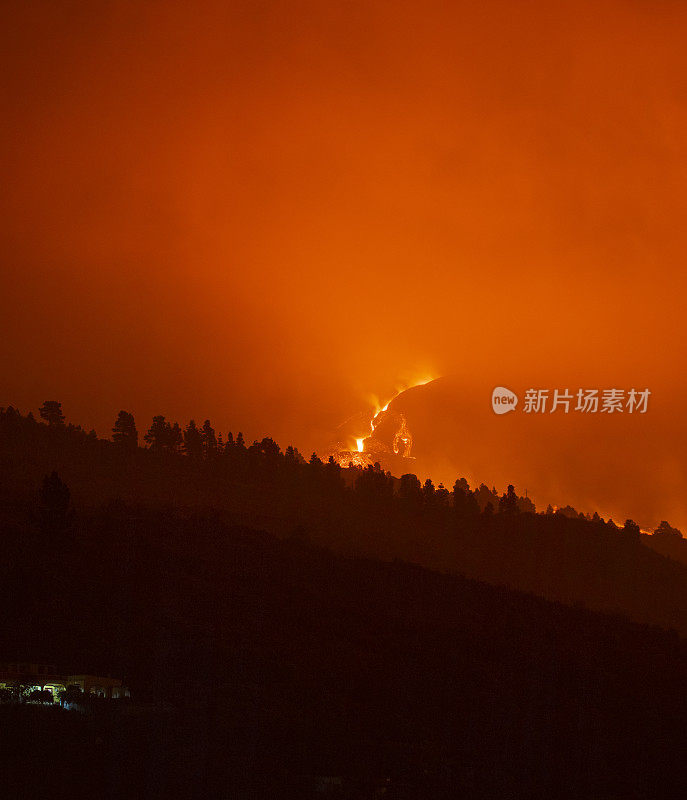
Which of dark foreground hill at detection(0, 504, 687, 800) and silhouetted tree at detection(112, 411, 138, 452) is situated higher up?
silhouetted tree at detection(112, 411, 138, 452)

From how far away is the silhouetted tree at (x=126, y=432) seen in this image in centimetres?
10820

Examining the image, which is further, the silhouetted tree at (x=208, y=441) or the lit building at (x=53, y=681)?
the silhouetted tree at (x=208, y=441)

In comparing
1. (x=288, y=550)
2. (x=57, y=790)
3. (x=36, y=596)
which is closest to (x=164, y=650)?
(x=36, y=596)

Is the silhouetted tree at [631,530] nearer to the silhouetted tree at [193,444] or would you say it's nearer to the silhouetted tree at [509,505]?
the silhouetted tree at [509,505]

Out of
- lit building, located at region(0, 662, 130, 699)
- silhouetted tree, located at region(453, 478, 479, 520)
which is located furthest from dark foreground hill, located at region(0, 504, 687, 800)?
silhouetted tree, located at region(453, 478, 479, 520)

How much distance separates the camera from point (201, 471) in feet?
346

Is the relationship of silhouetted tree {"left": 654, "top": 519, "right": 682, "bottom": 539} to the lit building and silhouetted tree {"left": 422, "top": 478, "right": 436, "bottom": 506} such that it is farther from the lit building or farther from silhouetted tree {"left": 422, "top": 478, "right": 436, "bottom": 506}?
the lit building

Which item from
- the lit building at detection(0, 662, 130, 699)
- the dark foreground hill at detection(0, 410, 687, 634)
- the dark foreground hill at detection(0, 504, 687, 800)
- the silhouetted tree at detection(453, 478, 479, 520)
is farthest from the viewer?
the silhouetted tree at detection(453, 478, 479, 520)

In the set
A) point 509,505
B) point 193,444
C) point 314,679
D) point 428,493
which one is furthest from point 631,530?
point 314,679

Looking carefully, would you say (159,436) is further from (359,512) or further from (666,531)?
(666,531)

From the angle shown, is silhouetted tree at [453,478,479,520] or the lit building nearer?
the lit building

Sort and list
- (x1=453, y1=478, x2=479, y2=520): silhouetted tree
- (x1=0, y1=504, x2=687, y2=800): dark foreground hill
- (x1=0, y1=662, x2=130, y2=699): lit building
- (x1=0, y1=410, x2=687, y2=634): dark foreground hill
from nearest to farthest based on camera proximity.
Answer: (x1=0, y1=504, x2=687, y2=800): dark foreground hill
(x1=0, y1=662, x2=130, y2=699): lit building
(x1=0, y1=410, x2=687, y2=634): dark foreground hill
(x1=453, y1=478, x2=479, y2=520): silhouetted tree

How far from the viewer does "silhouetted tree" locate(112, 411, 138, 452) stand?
4260 inches

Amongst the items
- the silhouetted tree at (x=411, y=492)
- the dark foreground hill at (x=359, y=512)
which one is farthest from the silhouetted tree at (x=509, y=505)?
the silhouetted tree at (x=411, y=492)
